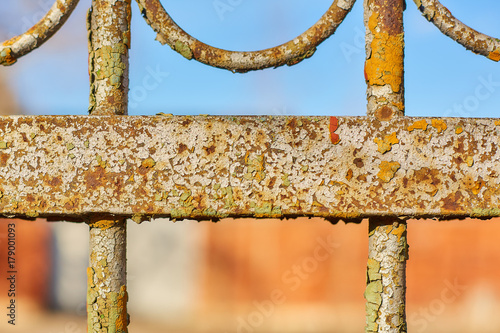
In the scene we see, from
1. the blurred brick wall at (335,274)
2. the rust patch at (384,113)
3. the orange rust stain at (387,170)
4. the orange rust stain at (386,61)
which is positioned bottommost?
the blurred brick wall at (335,274)

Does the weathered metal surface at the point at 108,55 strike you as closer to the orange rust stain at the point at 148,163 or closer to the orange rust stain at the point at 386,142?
the orange rust stain at the point at 148,163

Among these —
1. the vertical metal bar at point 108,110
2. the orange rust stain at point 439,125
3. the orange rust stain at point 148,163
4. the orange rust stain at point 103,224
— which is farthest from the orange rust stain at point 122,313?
the orange rust stain at point 439,125

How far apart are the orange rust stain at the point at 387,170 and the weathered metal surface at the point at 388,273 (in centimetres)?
11

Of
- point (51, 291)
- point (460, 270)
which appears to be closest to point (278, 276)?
point (460, 270)

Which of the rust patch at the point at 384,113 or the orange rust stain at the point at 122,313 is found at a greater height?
the rust patch at the point at 384,113

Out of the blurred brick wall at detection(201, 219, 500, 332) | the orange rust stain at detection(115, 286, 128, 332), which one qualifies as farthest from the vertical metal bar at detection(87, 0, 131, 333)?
the blurred brick wall at detection(201, 219, 500, 332)

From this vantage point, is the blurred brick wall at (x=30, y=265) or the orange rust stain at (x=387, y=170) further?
the blurred brick wall at (x=30, y=265)

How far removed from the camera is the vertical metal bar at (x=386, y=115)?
102 centimetres

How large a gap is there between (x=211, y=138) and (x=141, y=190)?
189 mm

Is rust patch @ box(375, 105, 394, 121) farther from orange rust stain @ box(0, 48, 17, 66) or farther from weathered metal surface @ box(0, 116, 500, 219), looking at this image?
orange rust stain @ box(0, 48, 17, 66)

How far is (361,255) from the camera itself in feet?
16.9

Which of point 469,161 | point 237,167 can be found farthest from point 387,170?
point 237,167

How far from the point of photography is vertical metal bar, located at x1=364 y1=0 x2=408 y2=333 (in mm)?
1018

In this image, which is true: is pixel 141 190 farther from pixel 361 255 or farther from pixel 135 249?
pixel 135 249
